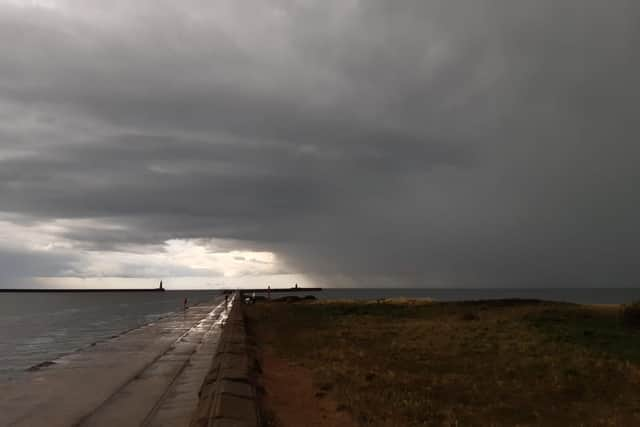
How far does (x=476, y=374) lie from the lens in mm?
15961

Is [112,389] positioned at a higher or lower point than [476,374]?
lower

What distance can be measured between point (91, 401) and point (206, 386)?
4.41m

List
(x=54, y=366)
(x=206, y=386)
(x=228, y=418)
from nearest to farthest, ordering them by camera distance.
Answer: (x=228, y=418) → (x=206, y=386) → (x=54, y=366)

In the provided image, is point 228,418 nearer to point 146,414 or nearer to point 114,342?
point 146,414

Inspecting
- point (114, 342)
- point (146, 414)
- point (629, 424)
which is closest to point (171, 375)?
point (146, 414)

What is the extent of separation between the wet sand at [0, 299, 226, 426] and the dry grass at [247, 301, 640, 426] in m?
3.93

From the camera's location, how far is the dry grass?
11.5m

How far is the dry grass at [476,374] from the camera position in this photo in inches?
452

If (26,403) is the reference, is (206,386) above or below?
above

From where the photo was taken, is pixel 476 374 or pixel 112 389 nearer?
pixel 476 374

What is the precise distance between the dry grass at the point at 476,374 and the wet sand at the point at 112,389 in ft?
12.9

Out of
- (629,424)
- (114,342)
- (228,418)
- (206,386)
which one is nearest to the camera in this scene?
(228,418)

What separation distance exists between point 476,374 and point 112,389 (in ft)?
36.2

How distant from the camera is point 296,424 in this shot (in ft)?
36.2
